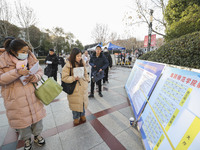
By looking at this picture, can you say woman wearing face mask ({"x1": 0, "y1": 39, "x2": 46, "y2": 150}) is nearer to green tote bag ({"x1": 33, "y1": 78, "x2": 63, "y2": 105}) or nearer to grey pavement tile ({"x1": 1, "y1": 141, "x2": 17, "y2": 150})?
green tote bag ({"x1": 33, "y1": 78, "x2": 63, "y2": 105})

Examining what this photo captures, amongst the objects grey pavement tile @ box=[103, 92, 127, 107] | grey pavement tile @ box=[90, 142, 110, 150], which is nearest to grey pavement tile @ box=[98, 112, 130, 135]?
grey pavement tile @ box=[90, 142, 110, 150]

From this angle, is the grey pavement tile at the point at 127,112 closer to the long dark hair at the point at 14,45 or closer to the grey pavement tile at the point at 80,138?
the grey pavement tile at the point at 80,138

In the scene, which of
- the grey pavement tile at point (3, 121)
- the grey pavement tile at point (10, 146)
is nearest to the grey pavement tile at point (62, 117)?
the grey pavement tile at point (10, 146)

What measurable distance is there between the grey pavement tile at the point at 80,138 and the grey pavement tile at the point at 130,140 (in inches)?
17.1

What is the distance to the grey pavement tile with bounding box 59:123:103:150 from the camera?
1792mm

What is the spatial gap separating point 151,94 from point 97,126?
144cm

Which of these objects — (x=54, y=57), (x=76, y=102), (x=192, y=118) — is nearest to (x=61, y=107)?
(x=76, y=102)

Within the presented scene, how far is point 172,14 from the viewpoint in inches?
172

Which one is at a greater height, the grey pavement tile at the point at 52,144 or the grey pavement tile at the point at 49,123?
the grey pavement tile at the point at 52,144

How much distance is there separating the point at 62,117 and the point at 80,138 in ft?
3.12

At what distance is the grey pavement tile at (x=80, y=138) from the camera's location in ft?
5.88

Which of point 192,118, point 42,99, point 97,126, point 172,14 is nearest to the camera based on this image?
point 192,118

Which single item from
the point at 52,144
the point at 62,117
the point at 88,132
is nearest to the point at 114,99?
the point at 88,132

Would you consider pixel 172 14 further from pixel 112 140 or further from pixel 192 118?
pixel 112 140
